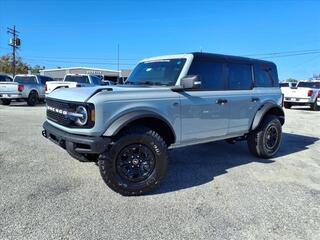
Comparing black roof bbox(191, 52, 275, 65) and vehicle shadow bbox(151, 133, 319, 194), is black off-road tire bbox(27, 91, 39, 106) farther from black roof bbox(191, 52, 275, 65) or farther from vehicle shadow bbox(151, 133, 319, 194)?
black roof bbox(191, 52, 275, 65)

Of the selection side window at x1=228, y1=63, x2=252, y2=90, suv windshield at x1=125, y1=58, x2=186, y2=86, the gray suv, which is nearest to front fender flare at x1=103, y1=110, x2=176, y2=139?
the gray suv

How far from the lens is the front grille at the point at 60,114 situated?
14.7 feet

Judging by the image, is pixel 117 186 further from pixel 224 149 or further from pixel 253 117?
pixel 224 149

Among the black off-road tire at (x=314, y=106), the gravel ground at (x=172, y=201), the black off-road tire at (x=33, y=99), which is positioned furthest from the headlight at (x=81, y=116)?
the black off-road tire at (x=314, y=106)

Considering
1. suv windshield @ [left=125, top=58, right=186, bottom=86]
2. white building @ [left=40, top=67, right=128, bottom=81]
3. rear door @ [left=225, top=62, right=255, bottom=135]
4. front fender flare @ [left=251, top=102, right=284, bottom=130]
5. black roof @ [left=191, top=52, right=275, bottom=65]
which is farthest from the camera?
white building @ [left=40, top=67, right=128, bottom=81]

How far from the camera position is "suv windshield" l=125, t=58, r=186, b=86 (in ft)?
17.4

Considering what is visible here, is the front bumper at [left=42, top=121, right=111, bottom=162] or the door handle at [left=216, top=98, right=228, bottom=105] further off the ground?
the door handle at [left=216, top=98, right=228, bottom=105]

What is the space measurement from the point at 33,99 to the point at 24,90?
0.83m

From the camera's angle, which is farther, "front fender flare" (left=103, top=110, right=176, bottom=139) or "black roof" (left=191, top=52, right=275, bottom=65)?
"black roof" (left=191, top=52, right=275, bottom=65)

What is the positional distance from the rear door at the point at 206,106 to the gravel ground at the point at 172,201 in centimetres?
74

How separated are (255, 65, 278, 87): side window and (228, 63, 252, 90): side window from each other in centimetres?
29

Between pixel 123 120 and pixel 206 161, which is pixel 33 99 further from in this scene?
pixel 123 120

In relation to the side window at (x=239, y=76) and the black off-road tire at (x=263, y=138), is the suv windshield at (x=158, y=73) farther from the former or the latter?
the black off-road tire at (x=263, y=138)

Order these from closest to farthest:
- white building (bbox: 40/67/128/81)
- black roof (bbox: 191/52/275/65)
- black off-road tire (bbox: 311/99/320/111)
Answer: black roof (bbox: 191/52/275/65) → black off-road tire (bbox: 311/99/320/111) → white building (bbox: 40/67/128/81)
